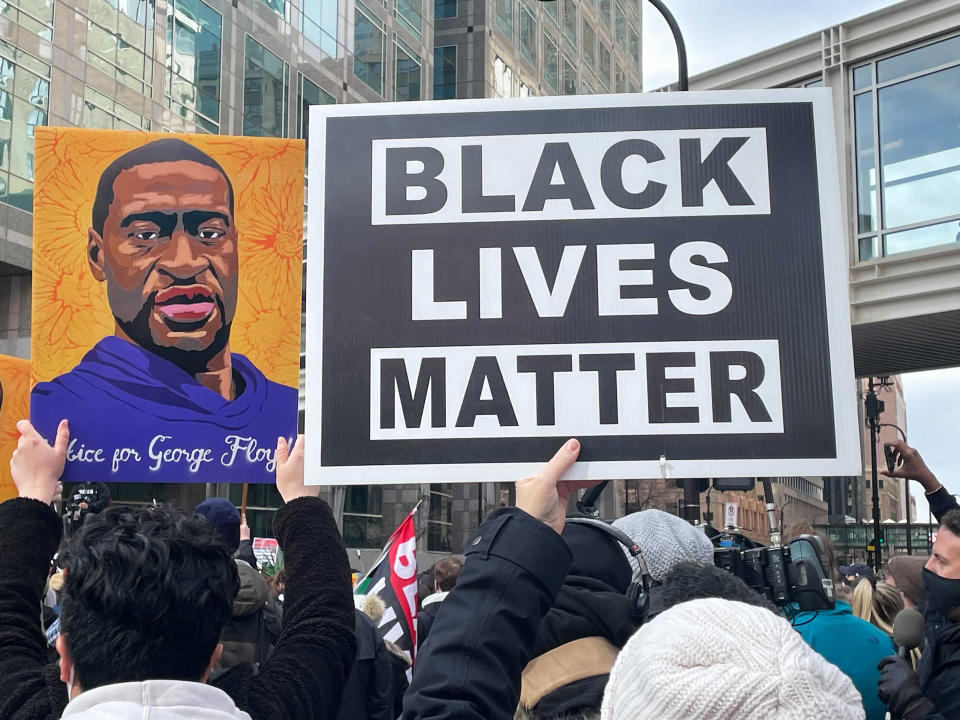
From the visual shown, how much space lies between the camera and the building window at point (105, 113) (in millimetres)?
20891

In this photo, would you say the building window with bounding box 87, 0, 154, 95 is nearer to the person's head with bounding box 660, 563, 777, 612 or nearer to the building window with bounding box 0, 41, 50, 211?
the building window with bounding box 0, 41, 50, 211

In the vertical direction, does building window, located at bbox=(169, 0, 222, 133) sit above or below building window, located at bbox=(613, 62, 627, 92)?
below

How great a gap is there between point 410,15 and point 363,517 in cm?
1716

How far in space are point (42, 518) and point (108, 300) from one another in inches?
72.2

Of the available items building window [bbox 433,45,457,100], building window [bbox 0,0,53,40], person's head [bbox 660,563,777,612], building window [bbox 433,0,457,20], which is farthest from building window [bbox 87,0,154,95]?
building window [bbox 433,0,457,20]

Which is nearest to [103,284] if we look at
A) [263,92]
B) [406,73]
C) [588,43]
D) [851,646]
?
[851,646]

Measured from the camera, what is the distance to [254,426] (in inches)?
A: 158

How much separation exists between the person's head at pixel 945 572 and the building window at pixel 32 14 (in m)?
19.6

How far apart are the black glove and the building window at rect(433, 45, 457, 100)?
4172cm

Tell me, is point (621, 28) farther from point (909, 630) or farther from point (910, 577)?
point (909, 630)

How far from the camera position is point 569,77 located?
50906 mm

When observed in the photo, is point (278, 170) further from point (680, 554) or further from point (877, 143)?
point (877, 143)

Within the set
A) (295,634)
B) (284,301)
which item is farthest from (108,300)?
(295,634)

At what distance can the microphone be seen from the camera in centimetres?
396
